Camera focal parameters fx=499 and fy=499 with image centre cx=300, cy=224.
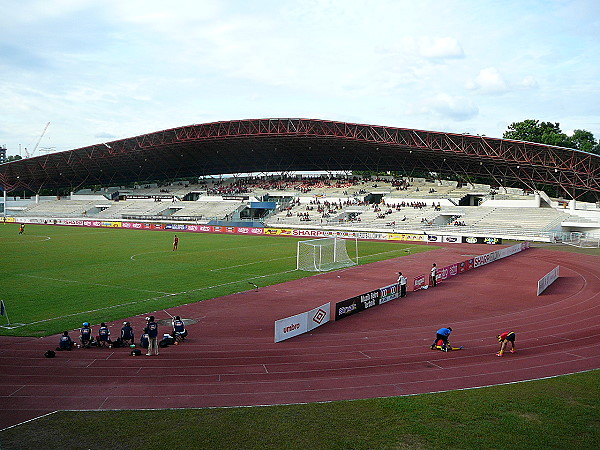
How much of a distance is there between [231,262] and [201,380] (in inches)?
1000

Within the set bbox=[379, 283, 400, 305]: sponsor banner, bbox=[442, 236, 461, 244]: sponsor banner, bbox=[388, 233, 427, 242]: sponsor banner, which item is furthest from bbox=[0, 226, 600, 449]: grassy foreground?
bbox=[388, 233, 427, 242]: sponsor banner

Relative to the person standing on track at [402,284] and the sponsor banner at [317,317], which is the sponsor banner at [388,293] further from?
the sponsor banner at [317,317]

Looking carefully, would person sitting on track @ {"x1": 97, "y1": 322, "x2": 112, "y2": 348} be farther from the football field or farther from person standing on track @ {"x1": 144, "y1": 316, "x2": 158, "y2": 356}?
the football field

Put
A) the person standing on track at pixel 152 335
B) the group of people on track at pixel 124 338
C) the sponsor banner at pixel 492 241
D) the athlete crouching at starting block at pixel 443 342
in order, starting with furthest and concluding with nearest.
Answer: the sponsor banner at pixel 492 241
the athlete crouching at starting block at pixel 443 342
the group of people on track at pixel 124 338
the person standing on track at pixel 152 335

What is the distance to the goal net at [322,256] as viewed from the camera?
123 ft

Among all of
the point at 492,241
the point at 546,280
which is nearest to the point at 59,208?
the point at 492,241

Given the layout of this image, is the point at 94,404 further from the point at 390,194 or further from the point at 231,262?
the point at 390,194

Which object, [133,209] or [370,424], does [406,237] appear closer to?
[370,424]

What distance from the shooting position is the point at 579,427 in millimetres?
11141

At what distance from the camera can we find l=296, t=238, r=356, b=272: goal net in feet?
123

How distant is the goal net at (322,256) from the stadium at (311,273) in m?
0.18

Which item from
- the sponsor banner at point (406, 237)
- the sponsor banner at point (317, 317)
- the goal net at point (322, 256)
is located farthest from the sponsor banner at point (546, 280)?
the sponsor banner at point (406, 237)

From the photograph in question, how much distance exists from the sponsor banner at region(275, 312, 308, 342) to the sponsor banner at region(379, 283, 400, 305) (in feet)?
22.3

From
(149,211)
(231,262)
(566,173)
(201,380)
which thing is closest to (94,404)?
(201,380)
